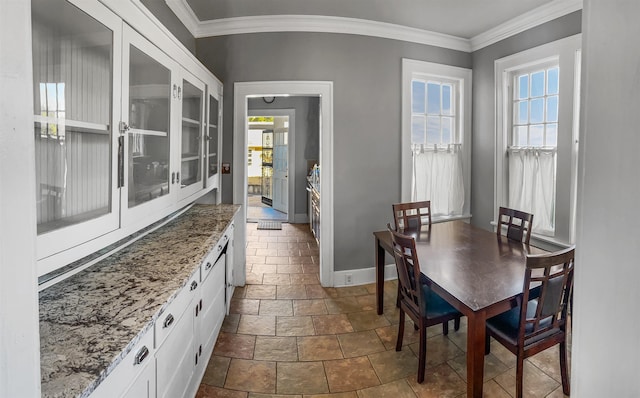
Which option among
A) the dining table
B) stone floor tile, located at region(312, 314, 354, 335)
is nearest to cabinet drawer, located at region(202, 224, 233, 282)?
stone floor tile, located at region(312, 314, 354, 335)

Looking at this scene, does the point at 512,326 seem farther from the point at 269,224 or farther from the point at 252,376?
the point at 269,224

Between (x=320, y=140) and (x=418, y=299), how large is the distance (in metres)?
2.00

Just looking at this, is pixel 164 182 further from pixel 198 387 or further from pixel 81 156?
pixel 198 387

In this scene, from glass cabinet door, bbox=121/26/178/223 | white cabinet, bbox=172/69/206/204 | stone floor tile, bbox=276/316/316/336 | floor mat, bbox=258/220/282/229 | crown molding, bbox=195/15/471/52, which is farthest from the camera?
floor mat, bbox=258/220/282/229

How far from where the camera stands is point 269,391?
6.78 ft

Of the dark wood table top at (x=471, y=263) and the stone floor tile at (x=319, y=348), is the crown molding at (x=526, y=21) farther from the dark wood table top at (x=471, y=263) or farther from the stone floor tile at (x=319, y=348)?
the stone floor tile at (x=319, y=348)

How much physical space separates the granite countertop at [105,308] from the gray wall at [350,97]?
188 centimetres

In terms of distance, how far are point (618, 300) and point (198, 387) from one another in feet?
7.18

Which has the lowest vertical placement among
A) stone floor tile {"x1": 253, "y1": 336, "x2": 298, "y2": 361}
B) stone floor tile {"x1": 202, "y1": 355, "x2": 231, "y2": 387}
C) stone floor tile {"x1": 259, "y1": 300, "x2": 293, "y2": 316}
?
stone floor tile {"x1": 202, "y1": 355, "x2": 231, "y2": 387}

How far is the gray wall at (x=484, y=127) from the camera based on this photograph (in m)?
3.69

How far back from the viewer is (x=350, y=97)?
11.7 feet

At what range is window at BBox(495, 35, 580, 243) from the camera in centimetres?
304

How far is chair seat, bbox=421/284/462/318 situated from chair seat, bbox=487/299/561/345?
259 mm

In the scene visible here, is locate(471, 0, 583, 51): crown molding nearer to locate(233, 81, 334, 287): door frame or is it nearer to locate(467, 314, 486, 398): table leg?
locate(233, 81, 334, 287): door frame
